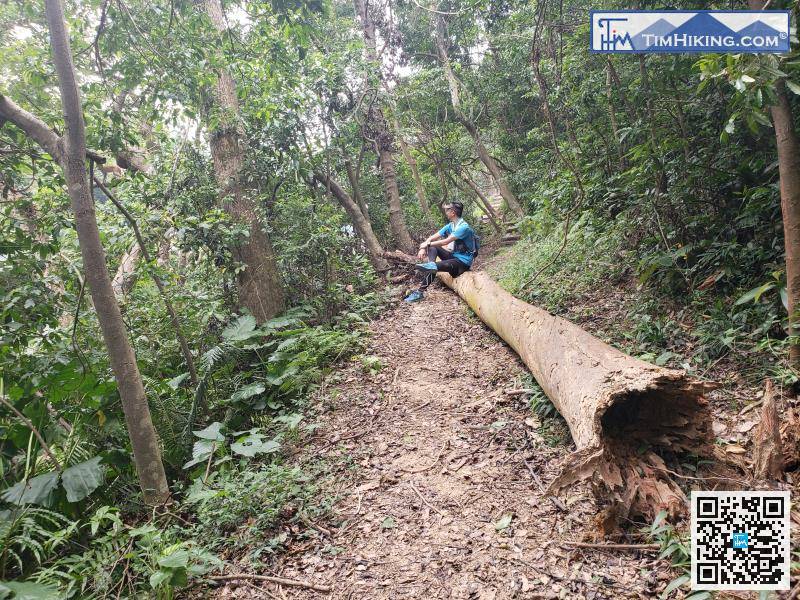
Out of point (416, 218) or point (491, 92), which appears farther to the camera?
point (416, 218)

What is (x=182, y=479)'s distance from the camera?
4117mm

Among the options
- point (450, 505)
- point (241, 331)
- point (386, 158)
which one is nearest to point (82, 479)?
point (241, 331)

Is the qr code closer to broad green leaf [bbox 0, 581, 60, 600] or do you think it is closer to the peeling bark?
the peeling bark

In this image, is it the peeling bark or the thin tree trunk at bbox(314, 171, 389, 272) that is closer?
the peeling bark

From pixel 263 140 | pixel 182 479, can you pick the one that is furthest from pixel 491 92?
pixel 182 479

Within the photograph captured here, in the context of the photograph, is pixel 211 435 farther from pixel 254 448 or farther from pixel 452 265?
pixel 452 265

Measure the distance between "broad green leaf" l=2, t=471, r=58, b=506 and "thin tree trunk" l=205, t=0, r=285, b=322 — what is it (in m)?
3.42

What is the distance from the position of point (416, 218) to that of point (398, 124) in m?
3.20

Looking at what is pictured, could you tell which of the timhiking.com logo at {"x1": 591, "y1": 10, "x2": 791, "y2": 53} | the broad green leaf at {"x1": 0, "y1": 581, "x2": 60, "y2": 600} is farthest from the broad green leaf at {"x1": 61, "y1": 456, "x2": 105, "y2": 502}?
the timhiking.com logo at {"x1": 591, "y1": 10, "x2": 791, "y2": 53}

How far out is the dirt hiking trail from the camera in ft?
7.52

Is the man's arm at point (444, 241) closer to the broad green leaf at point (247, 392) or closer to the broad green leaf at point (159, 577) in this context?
the broad green leaf at point (247, 392)

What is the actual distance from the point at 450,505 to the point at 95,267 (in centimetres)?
299

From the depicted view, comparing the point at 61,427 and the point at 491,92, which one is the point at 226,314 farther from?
the point at 491,92

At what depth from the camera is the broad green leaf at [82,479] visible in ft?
10.6
